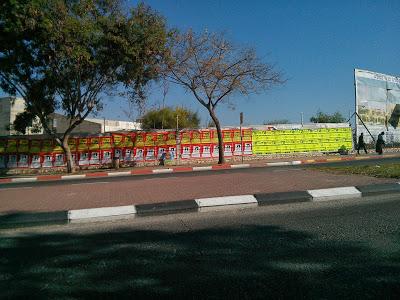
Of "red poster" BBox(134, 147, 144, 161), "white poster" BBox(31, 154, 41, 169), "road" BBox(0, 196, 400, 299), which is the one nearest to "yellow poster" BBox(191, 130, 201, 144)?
"red poster" BBox(134, 147, 144, 161)

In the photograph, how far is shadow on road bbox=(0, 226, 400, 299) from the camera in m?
2.99

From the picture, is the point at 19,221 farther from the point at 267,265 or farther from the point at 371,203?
the point at 371,203

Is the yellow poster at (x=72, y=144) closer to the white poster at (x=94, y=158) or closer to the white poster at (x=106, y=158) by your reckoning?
the white poster at (x=94, y=158)

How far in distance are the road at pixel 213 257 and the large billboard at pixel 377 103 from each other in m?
24.9

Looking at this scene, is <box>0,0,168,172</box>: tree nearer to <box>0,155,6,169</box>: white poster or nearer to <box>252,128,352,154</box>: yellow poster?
<box>0,155,6,169</box>: white poster

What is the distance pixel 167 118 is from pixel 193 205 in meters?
46.4

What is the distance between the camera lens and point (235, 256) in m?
3.81

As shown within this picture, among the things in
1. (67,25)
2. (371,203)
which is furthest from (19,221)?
(67,25)

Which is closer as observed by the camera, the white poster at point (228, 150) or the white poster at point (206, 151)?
the white poster at point (206, 151)

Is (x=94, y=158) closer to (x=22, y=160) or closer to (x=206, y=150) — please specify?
(x=22, y=160)

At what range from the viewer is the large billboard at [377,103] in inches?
1113

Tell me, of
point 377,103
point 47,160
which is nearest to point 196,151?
point 47,160

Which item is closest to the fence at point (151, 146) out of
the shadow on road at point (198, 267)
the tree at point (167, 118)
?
the shadow on road at point (198, 267)

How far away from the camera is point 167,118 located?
52.2m
